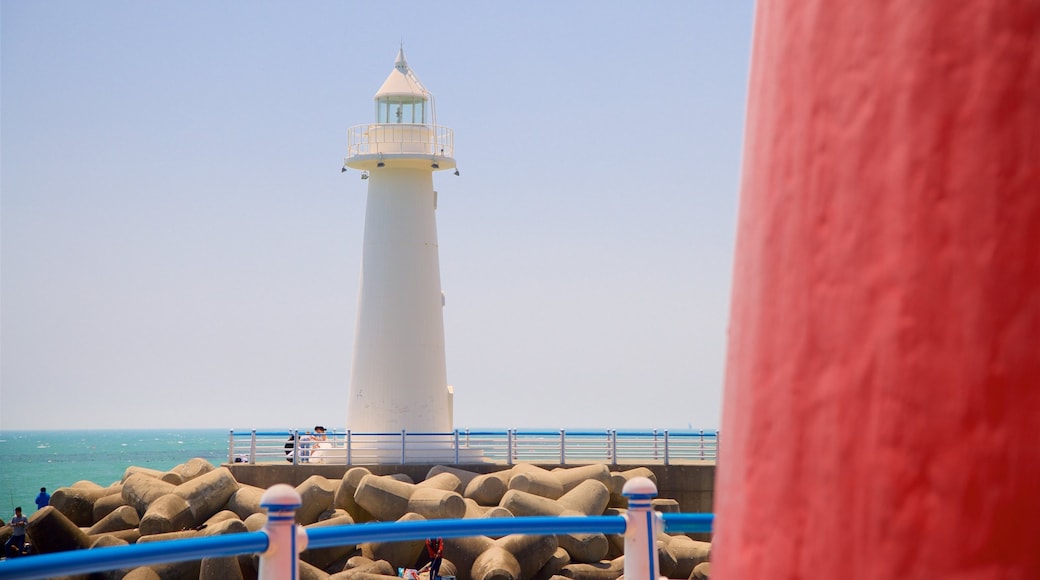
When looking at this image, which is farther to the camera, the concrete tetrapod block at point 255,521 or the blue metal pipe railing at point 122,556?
the concrete tetrapod block at point 255,521

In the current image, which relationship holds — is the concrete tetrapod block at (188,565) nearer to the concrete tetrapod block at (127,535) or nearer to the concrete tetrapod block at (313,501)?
the concrete tetrapod block at (127,535)

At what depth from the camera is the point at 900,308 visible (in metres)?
1.33

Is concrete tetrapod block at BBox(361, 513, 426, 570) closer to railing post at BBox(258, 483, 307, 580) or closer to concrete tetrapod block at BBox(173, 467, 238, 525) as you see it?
concrete tetrapod block at BBox(173, 467, 238, 525)

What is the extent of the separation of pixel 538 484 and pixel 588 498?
3.65 feet

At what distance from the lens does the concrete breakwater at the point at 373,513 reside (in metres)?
18.4

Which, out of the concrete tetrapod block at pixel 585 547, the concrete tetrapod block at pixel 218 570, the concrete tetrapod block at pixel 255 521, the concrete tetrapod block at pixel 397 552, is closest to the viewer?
the concrete tetrapod block at pixel 218 570

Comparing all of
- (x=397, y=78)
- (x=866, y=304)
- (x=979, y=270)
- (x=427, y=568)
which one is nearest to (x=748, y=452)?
(x=866, y=304)

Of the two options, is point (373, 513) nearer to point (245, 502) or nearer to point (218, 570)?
point (245, 502)

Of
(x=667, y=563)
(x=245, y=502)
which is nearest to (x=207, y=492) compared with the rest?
(x=245, y=502)

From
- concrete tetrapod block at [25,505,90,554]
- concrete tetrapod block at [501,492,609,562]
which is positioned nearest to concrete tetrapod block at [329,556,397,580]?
concrete tetrapod block at [501,492,609,562]

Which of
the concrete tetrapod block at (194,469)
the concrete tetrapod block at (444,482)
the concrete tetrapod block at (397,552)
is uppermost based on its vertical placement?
the concrete tetrapod block at (444,482)

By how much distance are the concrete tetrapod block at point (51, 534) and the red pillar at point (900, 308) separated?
1946cm

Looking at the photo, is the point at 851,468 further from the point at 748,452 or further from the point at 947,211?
the point at 947,211

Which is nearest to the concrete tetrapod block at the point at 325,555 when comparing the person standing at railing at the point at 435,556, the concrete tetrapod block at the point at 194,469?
the person standing at railing at the point at 435,556
